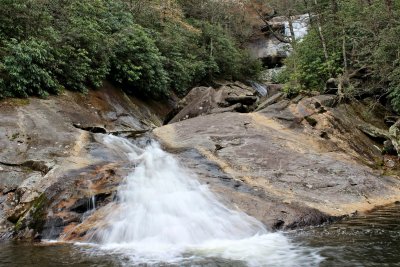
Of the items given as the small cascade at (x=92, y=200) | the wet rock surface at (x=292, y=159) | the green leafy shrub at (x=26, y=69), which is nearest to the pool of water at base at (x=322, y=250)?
the wet rock surface at (x=292, y=159)

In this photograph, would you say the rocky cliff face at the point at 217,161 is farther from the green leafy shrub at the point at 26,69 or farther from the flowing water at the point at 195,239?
the green leafy shrub at the point at 26,69

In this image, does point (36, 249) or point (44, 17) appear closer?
point (36, 249)

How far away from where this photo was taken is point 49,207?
8180mm

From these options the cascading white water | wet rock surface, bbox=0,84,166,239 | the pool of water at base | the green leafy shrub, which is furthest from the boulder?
the pool of water at base

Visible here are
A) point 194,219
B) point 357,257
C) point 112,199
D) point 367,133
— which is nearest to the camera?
point 357,257

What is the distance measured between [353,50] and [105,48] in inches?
398

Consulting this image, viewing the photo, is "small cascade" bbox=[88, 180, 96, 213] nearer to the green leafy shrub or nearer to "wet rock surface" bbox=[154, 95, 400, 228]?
"wet rock surface" bbox=[154, 95, 400, 228]

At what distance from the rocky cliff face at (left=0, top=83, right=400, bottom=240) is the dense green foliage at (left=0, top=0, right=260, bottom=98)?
102 centimetres

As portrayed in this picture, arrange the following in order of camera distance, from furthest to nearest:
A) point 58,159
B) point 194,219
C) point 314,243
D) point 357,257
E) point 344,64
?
point 344,64, point 58,159, point 194,219, point 314,243, point 357,257

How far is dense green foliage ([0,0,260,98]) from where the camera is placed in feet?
44.0

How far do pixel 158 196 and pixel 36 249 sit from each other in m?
2.67

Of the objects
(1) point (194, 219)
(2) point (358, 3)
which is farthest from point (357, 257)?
(2) point (358, 3)

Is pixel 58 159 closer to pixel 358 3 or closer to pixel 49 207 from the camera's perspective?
pixel 49 207

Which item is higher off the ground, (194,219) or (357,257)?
(194,219)
